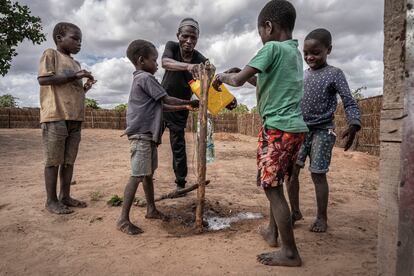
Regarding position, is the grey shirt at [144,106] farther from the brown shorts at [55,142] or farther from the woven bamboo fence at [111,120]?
the woven bamboo fence at [111,120]

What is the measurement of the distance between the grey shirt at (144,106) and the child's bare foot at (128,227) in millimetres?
771

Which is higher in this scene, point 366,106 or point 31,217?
point 366,106

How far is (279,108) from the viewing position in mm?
2359

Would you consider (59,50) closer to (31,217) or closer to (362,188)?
(31,217)

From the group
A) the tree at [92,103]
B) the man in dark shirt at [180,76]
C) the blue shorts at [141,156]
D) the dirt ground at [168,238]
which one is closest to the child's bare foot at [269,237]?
the dirt ground at [168,238]

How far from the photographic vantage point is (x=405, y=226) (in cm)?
158

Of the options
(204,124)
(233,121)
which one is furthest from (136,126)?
(233,121)

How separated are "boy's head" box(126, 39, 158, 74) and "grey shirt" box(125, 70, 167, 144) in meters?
0.09

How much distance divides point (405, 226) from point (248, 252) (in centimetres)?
123

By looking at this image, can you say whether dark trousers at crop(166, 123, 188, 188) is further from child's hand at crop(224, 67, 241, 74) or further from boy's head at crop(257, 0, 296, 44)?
boy's head at crop(257, 0, 296, 44)

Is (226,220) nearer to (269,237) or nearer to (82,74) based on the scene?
(269,237)

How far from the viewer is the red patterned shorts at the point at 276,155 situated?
7.67 feet

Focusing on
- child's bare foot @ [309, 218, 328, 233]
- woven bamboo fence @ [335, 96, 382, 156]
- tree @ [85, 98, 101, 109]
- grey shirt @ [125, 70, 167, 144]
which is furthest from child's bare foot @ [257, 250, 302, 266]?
tree @ [85, 98, 101, 109]

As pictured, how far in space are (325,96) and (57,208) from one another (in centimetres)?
282
